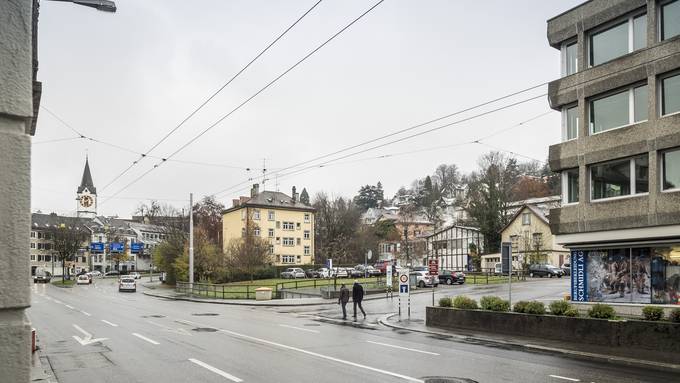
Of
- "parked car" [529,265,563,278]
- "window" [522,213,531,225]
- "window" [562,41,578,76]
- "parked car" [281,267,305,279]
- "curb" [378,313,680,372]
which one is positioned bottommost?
"parked car" [281,267,305,279]

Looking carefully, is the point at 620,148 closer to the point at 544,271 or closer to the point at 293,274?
the point at 544,271

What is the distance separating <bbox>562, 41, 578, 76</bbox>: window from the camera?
26759 millimetres

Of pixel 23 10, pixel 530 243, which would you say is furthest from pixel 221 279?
pixel 23 10

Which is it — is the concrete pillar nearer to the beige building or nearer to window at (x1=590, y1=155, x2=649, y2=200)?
window at (x1=590, y1=155, x2=649, y2=200)

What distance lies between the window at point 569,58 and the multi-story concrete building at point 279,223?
6187cm

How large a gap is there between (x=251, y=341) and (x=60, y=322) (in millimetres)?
11870

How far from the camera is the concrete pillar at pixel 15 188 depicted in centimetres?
206

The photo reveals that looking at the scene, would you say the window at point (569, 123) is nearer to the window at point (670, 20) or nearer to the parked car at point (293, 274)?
the window at point (670, 20)

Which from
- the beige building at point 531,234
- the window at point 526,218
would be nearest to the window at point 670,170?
the beige building at point 531,234

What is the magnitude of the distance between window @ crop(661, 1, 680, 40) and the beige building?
46.1m

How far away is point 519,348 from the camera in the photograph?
16953 millimetres

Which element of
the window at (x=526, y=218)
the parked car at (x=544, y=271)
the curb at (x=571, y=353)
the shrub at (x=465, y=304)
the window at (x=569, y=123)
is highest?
the window at (x=569, y=123)

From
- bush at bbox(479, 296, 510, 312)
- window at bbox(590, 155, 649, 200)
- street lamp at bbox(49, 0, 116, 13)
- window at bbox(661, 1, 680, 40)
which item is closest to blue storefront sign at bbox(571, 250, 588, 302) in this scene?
window at bbox(590, 155, 649, 200)

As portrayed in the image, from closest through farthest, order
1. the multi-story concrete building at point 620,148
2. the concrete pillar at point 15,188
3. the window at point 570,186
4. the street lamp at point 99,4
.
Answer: the concrete pillar at point 15,188 → the street lamp at point 99,4 → the multi-story concrete building at point 620,148 → the window at point 570,186
